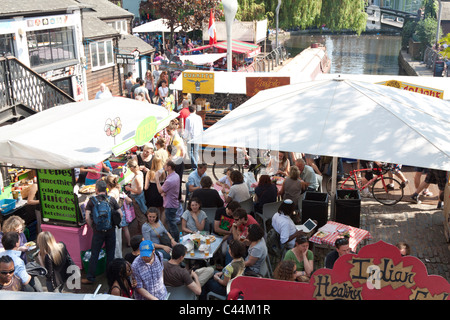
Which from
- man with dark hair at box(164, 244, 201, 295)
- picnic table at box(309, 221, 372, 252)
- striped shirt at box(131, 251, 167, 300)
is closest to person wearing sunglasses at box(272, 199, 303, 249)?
picnic table at box(309, 221, 372, 252)

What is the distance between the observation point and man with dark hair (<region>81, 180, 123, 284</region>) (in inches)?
286

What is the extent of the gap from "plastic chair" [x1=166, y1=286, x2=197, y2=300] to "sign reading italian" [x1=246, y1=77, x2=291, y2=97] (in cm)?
832

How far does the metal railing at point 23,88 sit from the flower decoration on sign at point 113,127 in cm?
408

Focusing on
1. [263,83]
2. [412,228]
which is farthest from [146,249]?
[263,83]

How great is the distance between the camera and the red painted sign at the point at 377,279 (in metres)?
3.74

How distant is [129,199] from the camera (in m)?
8.44

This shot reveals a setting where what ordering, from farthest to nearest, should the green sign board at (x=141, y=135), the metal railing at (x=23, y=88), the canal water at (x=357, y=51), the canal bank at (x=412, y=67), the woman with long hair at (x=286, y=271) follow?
1. the canal water at (x=357, y=51)
2. the canal bank at (x=412, y=67)
3. the metal railing at (x=23, y=88)
4. the green sign board at (x=141, y=135)
5. the woman with long hair at (x=286, y=271)

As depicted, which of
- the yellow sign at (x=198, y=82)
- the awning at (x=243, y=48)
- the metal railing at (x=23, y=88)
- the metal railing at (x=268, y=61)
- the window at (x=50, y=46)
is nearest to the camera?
the metal railing at (x=23, y=88)

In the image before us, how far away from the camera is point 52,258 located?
6238mm

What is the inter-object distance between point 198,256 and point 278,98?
2709 millimetres

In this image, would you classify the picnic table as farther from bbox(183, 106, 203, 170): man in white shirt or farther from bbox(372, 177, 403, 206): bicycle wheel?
bbox(183, 106, 203, 170): man in white shirt

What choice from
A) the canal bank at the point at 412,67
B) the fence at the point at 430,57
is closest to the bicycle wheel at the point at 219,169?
the canal bank at the point at 412,67

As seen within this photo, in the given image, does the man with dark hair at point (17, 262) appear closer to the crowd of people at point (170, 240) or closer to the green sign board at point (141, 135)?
the crowd of people at point (170, 240)
